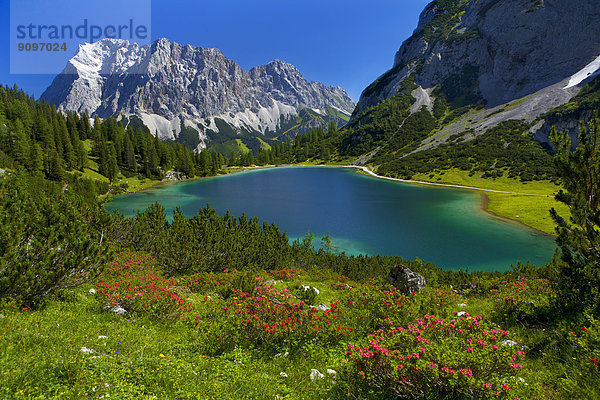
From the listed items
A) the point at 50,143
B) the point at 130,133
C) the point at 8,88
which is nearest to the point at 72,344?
the point at 50,143

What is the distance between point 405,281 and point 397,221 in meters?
35.1

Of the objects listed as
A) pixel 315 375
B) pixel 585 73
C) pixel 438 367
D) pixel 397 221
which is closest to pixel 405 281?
pixel 315 375

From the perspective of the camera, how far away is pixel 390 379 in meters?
4.89

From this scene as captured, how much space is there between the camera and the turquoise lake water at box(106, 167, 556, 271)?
32.8 metres

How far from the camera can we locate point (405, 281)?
14023 millimetres

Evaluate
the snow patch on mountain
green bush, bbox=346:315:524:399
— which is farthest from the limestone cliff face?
green bush, bbox=346:315:524:399

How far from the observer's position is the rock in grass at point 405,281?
534 inches

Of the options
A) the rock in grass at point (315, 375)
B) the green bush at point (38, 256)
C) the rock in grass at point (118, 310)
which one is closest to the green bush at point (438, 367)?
the rock in grass at point (315, 375)

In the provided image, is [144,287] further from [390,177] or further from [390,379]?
[390,177]

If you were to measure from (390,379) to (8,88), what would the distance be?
186m

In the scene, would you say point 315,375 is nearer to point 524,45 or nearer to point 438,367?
point 438,367

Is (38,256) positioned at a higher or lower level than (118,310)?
higher

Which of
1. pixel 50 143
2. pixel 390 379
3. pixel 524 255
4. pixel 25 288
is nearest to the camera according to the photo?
pixel 390 379

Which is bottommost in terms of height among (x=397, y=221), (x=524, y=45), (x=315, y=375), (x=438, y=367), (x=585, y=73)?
(x=397, y=221)
